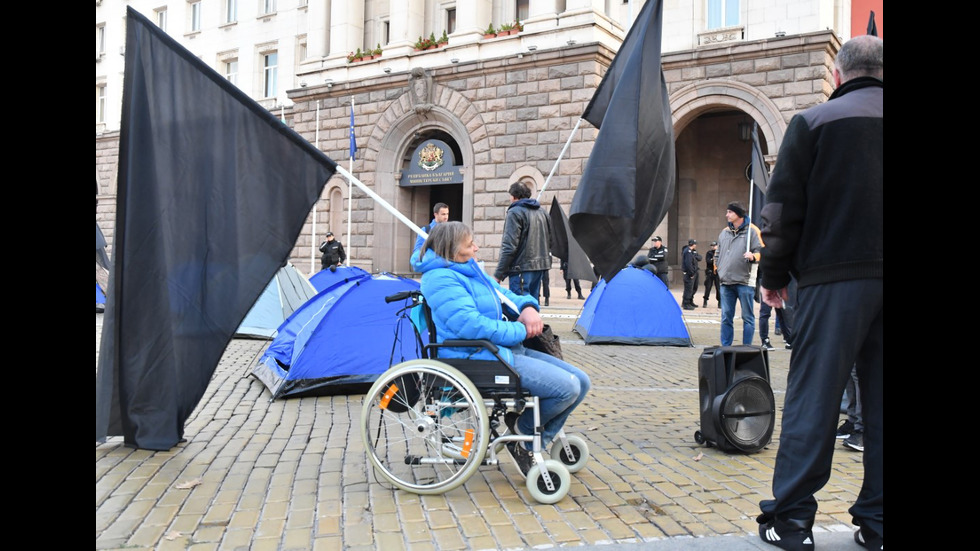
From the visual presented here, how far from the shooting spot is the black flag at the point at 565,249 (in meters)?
10.9

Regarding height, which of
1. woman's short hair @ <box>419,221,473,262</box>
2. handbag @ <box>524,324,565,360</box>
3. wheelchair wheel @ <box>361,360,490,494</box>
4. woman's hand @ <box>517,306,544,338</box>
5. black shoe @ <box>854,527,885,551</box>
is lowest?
black shoe @ <box>854,527,885,551</box>

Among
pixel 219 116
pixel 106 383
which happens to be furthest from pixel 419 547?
pixel 219 116

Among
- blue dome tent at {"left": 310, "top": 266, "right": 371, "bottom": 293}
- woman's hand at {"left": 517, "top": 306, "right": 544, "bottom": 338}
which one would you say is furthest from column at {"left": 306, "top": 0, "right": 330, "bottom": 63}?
woman's hand at {"left": 517, "top": 306, "right": 544, "bottom": 338}

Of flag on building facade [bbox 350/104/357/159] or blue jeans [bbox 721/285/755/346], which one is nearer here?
blue jeans [bbox 721/285/755/346]

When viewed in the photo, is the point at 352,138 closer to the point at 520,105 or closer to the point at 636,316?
the point at 520,105

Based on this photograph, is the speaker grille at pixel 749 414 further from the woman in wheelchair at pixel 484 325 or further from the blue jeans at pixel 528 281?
the blue jeans at pixel 528 281

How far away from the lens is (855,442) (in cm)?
513

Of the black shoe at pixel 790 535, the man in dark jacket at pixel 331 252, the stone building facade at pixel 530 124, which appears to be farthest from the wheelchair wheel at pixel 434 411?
the man in dark jacket at pixel 331 252

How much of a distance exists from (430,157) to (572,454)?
71.1 ft

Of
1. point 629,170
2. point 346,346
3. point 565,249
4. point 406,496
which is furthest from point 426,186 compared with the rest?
point 406,496

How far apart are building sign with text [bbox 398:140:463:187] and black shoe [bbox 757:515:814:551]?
71.1 ft

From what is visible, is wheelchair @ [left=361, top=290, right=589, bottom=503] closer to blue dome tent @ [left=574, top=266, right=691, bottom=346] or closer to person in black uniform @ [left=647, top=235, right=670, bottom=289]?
blue dome tent @ [left=574, top=266, right=691, bottom=346]

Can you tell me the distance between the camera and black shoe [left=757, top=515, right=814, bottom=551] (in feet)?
10.6
